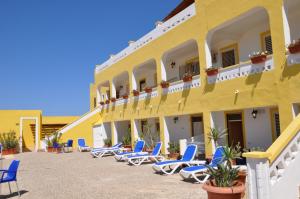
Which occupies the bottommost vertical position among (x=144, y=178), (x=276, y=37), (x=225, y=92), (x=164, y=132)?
(x=144, y=178)

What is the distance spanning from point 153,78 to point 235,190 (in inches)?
681

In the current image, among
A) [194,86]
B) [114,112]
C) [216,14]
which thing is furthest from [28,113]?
[216,14]

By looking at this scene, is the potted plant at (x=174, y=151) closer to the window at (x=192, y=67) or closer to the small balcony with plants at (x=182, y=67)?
the small balcony with plants at (x=182, y=67)

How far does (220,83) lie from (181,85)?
3.17 meters

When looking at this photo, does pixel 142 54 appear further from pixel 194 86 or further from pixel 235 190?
pixel 235 190

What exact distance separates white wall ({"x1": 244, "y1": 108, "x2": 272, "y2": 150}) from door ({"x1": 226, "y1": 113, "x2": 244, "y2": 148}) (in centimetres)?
42

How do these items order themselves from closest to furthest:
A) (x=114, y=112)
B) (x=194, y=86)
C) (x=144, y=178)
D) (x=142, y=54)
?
(x=144, y=178)
(x=194, y=86)
(x=142, y=54)
(x=114, y=112)

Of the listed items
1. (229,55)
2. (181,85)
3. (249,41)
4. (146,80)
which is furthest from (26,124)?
(249,41)

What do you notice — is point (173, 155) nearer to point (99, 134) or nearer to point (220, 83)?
point (220, 83)

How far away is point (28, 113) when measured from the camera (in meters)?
31.2

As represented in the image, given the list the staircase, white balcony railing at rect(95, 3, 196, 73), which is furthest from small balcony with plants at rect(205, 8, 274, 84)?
the staircase

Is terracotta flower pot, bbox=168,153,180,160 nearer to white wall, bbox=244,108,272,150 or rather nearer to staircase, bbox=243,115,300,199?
white wall, bbox=244,108,272,150

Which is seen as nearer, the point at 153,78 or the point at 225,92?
the point at 225,92

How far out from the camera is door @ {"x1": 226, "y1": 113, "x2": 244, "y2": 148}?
46.9ft
